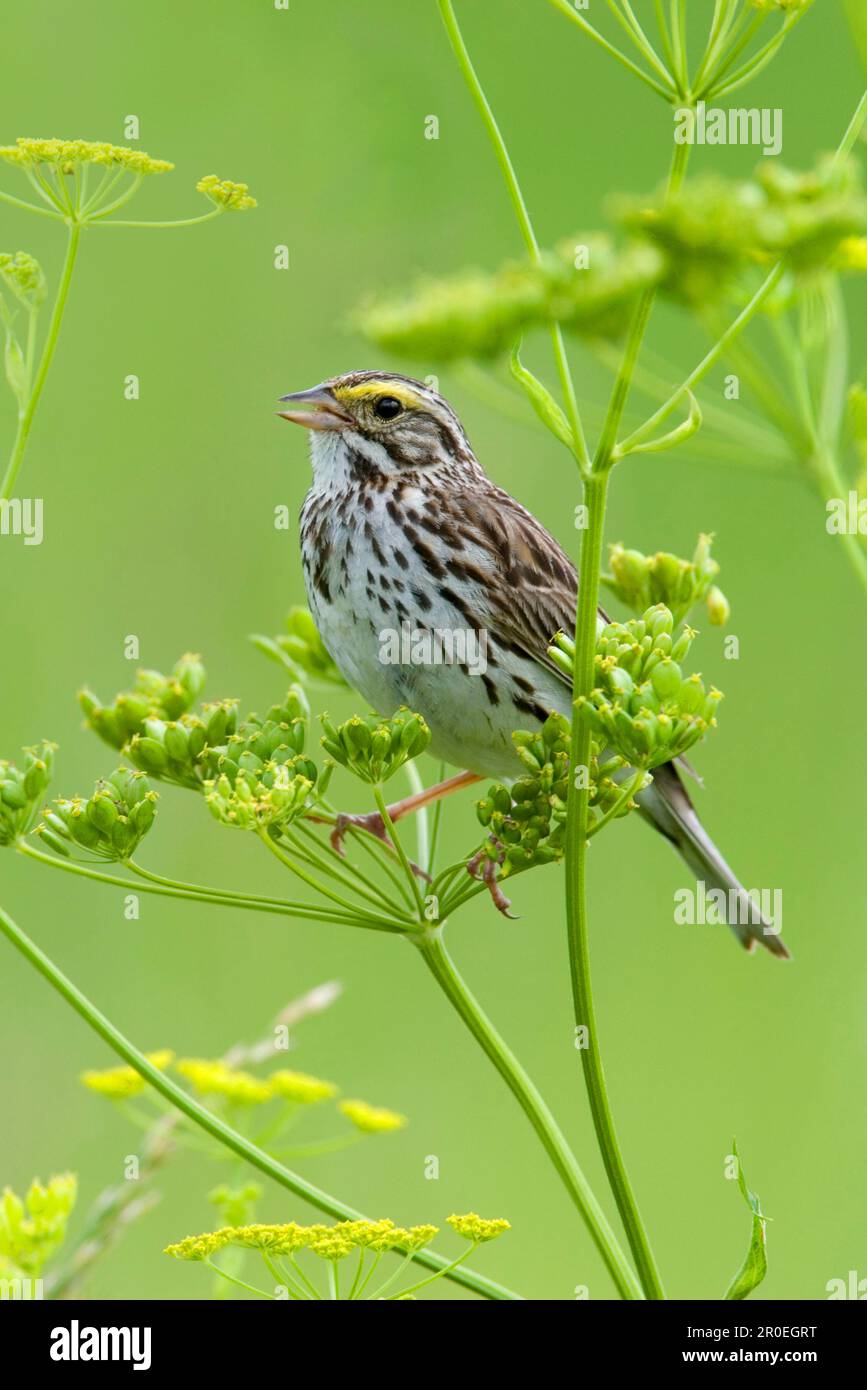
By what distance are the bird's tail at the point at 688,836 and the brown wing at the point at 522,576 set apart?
0.59 metres

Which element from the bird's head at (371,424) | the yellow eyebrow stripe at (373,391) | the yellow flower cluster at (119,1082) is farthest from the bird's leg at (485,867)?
the yellow eyebrow stripe at (373,391)

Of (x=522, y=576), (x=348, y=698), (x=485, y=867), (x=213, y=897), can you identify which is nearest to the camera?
(x=213, y=897)

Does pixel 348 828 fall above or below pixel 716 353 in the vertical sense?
below

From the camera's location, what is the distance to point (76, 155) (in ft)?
10.3

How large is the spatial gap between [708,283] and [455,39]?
38.6 inches

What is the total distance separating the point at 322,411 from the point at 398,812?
3.88 ft

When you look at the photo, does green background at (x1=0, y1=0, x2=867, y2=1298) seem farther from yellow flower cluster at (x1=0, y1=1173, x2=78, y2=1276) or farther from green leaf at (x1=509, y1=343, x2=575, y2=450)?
green leaf at (x1=509, y1=343, x2=575, y2=450)

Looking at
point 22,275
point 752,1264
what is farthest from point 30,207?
point 752,1264

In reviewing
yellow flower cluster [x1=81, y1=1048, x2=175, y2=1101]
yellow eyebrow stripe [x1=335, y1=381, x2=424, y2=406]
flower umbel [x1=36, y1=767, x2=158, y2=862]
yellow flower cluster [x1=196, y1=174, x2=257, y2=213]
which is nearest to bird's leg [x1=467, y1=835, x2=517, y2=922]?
flower umbel [x1=36, y1=767, x2=158, y2=862]

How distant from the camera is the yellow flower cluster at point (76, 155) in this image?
3.11 meters

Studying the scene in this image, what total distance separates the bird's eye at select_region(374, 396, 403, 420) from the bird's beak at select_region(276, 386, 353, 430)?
92 millimetres

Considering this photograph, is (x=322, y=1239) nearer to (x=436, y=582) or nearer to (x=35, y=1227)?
(x=35, y=1227)

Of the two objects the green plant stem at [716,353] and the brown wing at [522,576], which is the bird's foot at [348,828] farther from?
the green plant stem at [716,353]

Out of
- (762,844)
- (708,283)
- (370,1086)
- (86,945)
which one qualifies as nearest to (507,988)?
(370,1086)
